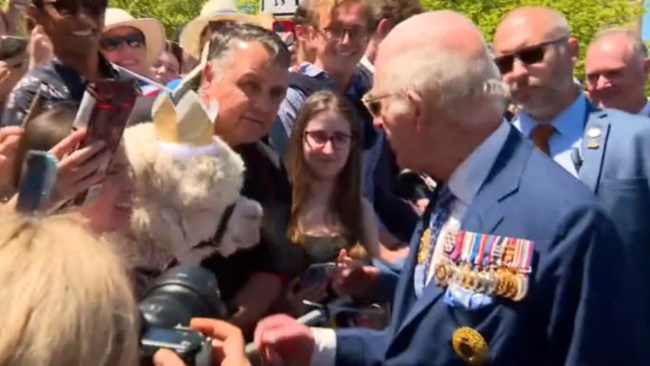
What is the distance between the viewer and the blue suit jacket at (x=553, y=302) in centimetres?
295

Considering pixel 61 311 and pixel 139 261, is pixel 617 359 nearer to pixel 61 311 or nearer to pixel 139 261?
pixel 139 261

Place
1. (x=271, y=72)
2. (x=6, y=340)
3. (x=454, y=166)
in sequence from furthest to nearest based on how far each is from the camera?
(x=271, y=72) < (x=454, y=166) < (x=6, y=340)

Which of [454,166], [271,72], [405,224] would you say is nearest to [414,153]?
[454,166]

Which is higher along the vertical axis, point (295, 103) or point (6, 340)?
point (6, 340)

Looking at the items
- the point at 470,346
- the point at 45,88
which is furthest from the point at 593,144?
the point at 45,88

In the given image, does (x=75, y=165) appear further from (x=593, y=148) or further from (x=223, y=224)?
(x=593, y=148)

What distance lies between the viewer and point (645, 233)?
4.41 m

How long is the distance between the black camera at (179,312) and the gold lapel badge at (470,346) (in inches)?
29.5

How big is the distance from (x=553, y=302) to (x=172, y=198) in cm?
118

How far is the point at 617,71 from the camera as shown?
7227 millimetres

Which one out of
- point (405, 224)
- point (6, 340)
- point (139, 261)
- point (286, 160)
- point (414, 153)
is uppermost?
point (6, 340)

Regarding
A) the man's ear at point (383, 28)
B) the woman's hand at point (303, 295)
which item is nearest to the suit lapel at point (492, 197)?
the woman's hand at point (303, 295)

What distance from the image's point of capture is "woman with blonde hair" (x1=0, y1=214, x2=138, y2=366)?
1.64 m

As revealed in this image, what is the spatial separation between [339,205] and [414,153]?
5.66 feet
